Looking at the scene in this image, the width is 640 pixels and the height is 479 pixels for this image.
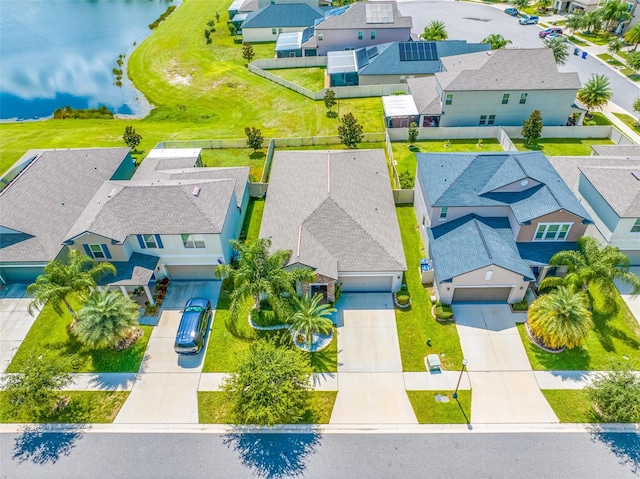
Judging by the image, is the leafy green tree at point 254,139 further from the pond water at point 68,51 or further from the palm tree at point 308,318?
the palm tree at point 308,318

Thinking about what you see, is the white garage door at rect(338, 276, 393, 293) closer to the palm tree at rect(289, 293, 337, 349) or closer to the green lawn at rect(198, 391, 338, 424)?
the palm tree at rect(289, 293, 337, 349)

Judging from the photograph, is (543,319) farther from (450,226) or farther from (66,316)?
(66,316)

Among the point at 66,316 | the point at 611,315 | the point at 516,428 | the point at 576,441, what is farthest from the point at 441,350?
the point at 66,316

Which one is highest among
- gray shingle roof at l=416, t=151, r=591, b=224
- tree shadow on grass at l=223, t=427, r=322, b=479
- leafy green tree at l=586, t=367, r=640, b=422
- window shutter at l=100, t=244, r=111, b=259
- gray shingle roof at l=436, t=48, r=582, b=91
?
gray shingle roof at l=436, t=48, r=582, b=91

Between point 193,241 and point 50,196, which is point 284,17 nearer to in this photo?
point 50,196

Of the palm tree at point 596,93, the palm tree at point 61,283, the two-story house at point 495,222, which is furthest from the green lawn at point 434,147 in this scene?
the palm tree at point 61,283

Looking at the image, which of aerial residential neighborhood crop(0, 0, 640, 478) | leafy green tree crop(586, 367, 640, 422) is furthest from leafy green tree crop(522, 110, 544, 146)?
leafy green tree crop(586, 367, 640, 422)
